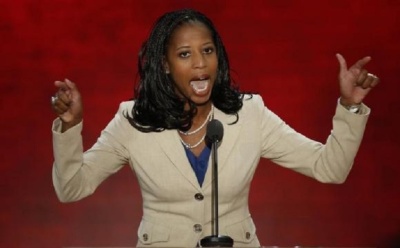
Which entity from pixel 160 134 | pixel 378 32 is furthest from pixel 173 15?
pixel 378 32

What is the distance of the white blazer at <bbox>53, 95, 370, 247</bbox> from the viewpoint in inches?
88.0

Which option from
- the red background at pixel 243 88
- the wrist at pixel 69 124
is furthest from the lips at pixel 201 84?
the red background at pixel 243 88

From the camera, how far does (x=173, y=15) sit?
2.36 meters

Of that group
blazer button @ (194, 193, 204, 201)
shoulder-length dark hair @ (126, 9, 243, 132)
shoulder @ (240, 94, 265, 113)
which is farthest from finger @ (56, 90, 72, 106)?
shoulder @ (240, 94, 265, 113)

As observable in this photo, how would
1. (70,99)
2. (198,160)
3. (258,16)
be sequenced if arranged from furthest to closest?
(258,16)
(198,160)
(70,99)

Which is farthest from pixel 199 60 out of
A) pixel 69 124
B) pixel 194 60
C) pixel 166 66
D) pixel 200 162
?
pixel 69 124

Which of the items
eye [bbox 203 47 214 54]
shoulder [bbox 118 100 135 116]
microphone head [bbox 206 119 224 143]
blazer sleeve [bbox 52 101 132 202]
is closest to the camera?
microphone head [bbox 206 119 224 143]

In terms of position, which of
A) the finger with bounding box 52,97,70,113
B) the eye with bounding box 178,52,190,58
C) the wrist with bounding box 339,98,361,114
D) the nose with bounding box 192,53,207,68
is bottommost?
the wrist with bounding box 339,98,361,114

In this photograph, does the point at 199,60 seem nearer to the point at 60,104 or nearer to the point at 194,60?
the point at 194,60

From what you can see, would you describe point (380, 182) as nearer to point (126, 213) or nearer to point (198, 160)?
point (126, 213)

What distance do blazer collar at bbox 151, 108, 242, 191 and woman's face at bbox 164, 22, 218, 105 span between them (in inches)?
4.1

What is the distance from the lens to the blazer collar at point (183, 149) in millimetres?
2266

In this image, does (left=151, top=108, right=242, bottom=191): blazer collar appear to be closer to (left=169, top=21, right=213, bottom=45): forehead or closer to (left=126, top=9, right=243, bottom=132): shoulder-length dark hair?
(left=126, top=9, right=243, bottom=132): shoulder-length dark hair

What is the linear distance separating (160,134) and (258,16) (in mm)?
1003
